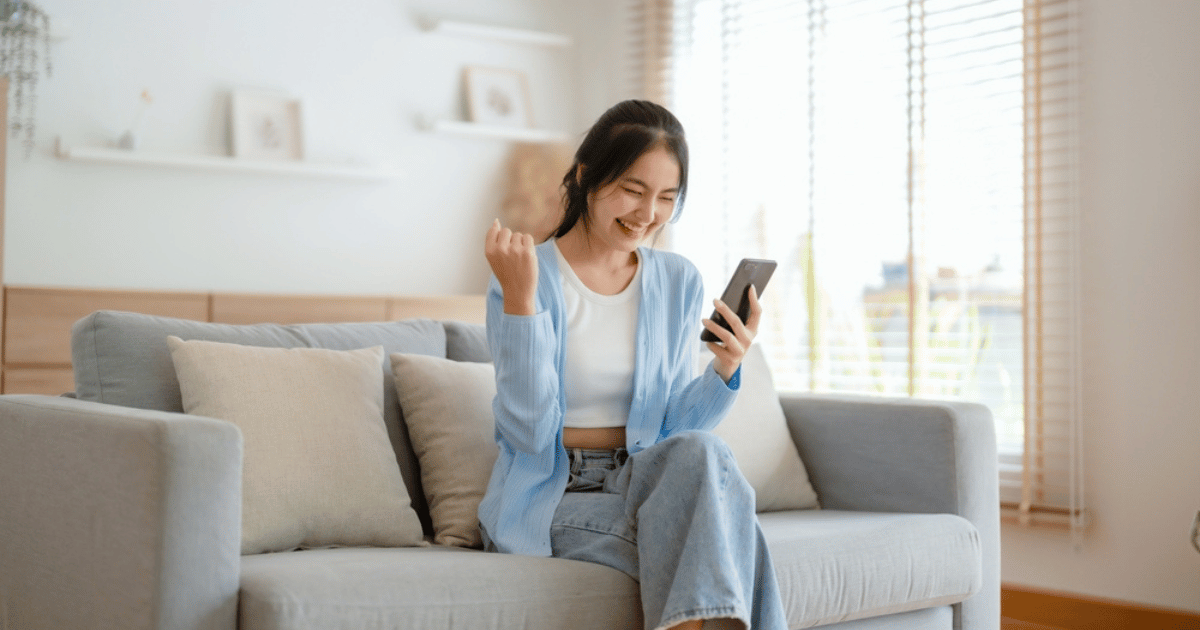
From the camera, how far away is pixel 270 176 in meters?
4.01

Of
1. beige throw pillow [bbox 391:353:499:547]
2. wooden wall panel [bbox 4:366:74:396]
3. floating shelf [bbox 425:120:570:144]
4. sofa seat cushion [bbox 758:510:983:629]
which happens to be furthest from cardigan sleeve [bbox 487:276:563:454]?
floating shelf [bbox 425:120:570:144]

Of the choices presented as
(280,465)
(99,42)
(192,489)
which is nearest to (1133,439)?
(280,465)

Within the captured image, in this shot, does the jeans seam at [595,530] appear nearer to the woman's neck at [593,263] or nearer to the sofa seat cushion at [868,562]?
the sofa seat cushion at [868,562]

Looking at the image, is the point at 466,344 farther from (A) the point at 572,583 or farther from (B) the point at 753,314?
(A) the point at 572,583

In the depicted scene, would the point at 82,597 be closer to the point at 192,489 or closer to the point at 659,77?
the point at 192,489

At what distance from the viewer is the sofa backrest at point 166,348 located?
A: 5.96 feet

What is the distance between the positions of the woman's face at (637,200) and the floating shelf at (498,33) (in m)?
2.69

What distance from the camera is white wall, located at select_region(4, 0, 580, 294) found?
363 centimetres

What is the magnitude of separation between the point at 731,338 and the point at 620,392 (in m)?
0.21

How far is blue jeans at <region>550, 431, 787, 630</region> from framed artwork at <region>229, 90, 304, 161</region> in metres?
2.68

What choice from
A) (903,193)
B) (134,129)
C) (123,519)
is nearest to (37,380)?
(134,129)

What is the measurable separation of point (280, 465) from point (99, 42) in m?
2.54

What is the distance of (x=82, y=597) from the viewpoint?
→ 1.48m

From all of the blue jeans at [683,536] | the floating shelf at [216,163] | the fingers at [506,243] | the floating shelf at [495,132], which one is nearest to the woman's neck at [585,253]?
the fingers at [506,243]
